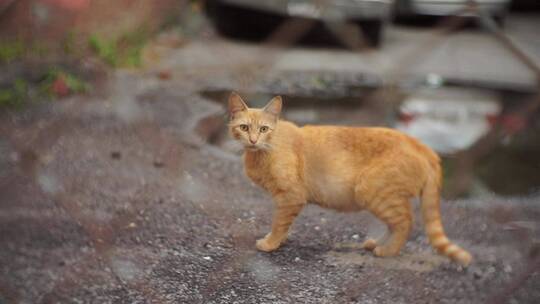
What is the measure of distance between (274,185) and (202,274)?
1.35ft

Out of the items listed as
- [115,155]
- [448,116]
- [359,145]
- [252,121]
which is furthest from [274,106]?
[448,116]

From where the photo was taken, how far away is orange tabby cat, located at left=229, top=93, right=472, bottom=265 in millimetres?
2463

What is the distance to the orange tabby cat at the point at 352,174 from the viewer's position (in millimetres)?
2463

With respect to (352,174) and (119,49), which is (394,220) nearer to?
(352,174)

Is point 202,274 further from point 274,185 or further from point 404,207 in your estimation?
point 404,207

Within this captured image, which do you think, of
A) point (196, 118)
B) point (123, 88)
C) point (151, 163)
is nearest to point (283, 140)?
point (151, 163)

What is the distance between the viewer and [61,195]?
10.4 feet

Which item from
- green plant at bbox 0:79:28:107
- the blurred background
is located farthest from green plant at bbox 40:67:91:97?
green plant at bbox 0:79:28:107

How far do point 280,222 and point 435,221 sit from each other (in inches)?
22.0

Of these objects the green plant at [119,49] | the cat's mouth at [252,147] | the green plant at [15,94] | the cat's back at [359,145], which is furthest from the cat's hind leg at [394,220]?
the green plant at [119,49]

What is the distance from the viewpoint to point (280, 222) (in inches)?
102

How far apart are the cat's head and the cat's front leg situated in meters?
0.29

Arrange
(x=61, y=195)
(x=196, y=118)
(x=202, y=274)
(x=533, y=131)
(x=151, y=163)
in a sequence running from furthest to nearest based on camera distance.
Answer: (x=533, y=131)
(x=196, y=118)
(x=151, y=163)
(x=61, y=195)
(x=202, y=274)

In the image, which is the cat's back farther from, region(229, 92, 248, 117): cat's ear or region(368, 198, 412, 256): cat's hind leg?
region(229, 92, 248, 117): cat's ear
